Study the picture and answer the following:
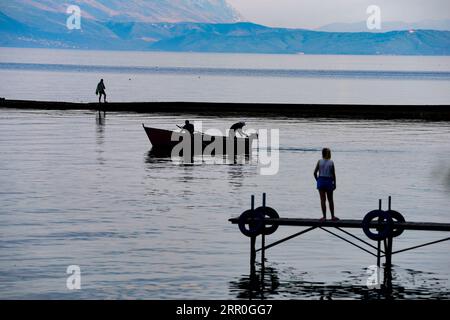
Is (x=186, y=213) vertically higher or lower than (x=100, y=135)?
lower

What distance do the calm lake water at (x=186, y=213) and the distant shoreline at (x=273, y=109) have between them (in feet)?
83.1

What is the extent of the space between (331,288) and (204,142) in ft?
128

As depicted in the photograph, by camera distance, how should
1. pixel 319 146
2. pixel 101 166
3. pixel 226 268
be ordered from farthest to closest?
1. pixel 319 146
2. pixel 101 166
3. pixel 226 268

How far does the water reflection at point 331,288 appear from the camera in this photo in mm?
29500

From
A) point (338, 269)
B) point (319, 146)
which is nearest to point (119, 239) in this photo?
point (338, 269)

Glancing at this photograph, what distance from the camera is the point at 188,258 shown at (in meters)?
34.7

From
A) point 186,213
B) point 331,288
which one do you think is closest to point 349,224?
point 331,288


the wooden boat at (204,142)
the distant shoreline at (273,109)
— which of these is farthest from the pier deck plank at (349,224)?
the distant shoreline at (273,109)

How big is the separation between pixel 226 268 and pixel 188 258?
2.13 meters

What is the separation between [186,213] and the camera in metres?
45.0

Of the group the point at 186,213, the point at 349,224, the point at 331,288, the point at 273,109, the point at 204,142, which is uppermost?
the point at 273,109

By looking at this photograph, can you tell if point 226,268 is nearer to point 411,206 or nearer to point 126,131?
point 411,206

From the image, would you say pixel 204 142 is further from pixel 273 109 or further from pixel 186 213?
pixel 273 109
